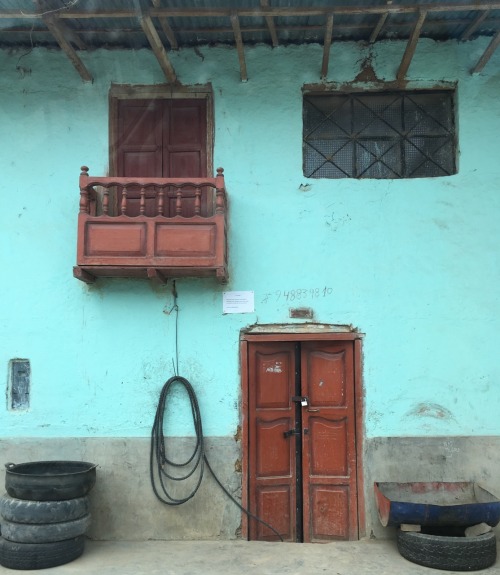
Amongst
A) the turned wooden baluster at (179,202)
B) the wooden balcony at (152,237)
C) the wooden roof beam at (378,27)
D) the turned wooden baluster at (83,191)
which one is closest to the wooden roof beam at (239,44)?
the wooden balcony at (152,237)

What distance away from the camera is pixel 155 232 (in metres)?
4.89

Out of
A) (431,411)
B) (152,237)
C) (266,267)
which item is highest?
(152,237)

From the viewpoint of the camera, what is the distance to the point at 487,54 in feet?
16.8

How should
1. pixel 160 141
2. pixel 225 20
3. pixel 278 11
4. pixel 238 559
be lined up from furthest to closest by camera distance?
pixel 160 141 → pixel 225 20 → pixel 278 11 → pixel 238 559

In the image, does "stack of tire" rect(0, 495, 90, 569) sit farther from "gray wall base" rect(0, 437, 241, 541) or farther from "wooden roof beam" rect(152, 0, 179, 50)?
"wooden roof beam" rect(152, 0, 179, 50)

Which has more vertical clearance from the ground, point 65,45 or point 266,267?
point 65,45

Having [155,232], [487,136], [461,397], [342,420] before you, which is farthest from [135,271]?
[487,136]

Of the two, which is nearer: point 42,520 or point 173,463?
point 42,520

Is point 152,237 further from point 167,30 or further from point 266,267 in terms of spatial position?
point 167,30

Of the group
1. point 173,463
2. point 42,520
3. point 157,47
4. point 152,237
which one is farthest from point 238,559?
point 157,47

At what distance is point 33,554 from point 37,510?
13.1 inches

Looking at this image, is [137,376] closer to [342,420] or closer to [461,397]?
[342,420]

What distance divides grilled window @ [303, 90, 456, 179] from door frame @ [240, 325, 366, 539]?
5.13 feet

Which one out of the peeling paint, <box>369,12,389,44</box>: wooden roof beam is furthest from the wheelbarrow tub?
<box>369,12,389,44</box>: wooden roof beam
